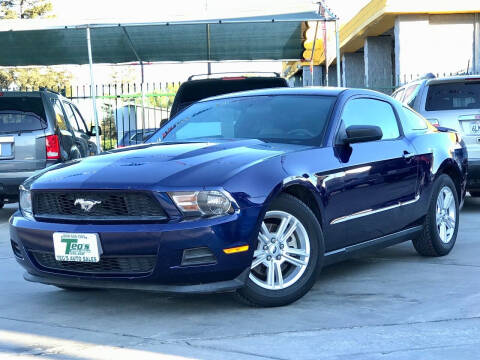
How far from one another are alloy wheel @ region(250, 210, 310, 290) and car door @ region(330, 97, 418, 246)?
0.37 meters

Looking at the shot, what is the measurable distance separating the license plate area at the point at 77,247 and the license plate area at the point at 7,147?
19.4ft

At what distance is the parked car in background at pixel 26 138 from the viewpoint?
33.2ft

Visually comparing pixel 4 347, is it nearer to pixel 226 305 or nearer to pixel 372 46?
pixel 226 305

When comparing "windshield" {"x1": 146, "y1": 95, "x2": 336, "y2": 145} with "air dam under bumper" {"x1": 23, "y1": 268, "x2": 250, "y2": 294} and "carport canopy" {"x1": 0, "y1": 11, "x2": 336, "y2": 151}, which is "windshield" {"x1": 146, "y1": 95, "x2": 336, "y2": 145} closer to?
"air dam under bumper" {"x1": 23, "y1": 268, "x2": 250, "y2": 294}

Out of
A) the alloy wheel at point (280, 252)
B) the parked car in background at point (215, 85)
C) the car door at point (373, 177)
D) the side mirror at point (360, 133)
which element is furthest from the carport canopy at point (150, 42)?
the alloy wheel at point (280, 252)

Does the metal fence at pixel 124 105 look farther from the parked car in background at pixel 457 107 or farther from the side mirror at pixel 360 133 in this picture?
the parked car in background at pixel 457 107

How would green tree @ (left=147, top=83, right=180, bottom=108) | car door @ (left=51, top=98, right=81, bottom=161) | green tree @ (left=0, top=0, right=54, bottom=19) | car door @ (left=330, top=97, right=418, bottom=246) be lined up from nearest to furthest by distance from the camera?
1. car door @ (left=330, top=97, right=418, bottom=246)
2. car door @ (left=51, top=98, right=81, bottom=161)
3. green tree @ (left=147, top=83, right=180, bottom=108)
4. green tree @ (left=0, top=0, right=54, bottom=19)

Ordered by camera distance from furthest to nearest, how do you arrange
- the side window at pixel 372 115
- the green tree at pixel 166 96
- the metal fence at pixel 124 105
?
the green tree at pixel 166 96, the metal fence at pixel 124 105, the side window at pixel 372 115

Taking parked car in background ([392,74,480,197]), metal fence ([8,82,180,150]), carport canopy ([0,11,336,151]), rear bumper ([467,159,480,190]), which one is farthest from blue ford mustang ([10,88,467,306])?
carport canopy ([0,11,336,151])

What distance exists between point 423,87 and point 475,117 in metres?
0.75

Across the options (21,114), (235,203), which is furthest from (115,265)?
(21,114)

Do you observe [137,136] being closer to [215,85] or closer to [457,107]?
[215,85]

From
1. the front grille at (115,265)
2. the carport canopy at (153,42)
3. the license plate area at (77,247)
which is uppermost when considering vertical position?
the carport canopy at (153,42)

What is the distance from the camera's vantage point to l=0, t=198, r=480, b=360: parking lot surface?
3.93 metres
